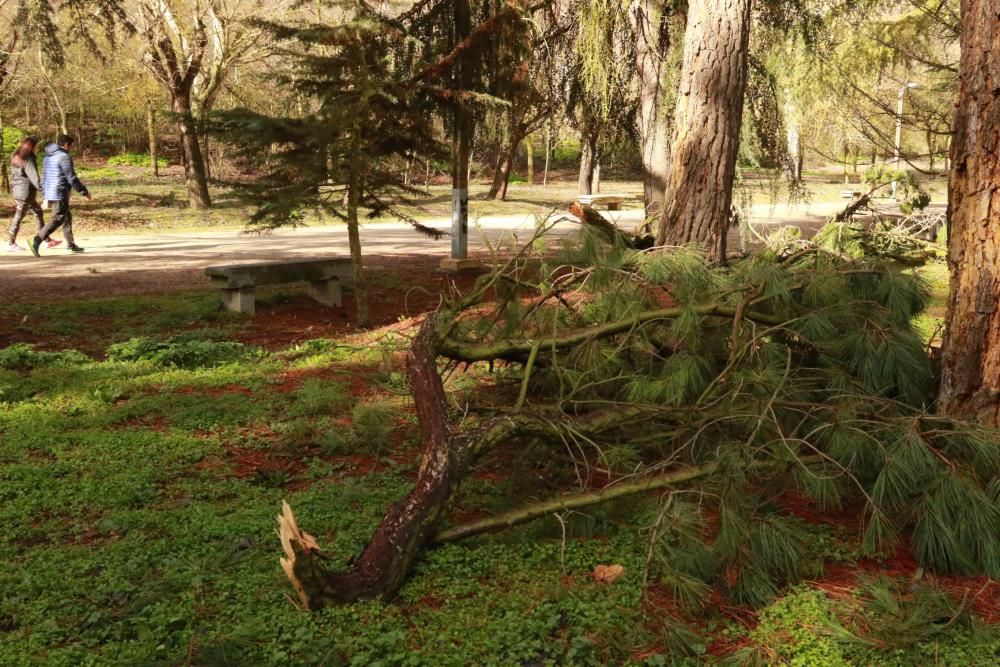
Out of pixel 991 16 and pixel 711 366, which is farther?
pixel 711 366

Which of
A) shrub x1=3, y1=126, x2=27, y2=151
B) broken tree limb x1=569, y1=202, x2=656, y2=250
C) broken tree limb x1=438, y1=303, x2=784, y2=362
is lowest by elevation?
broken tree limb x1=438, y1=303, x2=784, y2=362

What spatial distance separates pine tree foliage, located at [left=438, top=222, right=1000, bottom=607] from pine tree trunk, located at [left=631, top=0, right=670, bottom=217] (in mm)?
4397

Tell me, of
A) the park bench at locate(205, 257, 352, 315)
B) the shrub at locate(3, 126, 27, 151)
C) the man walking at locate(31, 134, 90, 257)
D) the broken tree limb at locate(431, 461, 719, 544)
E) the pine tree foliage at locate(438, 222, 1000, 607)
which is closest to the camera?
the pine tree foliage at locate(438, 222, 1000, 607)

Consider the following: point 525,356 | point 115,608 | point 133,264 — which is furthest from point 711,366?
point 133,264

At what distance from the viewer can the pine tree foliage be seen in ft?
12.0

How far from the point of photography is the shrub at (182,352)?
7480mm

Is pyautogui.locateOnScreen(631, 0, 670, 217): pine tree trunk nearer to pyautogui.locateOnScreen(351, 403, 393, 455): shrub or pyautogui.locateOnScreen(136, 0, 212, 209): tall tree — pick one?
pyautogui.locateOnScreen(351, 403, 393, 455): shrub

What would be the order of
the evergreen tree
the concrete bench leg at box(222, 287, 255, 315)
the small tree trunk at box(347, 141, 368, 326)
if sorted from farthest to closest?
the concrete bench leg at box(222, 287, 255, 315)
the small tree trunk at box(347, 141, 368, 326)
the evergreen tree

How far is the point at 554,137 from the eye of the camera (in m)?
11.4

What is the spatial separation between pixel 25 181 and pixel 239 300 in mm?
6413

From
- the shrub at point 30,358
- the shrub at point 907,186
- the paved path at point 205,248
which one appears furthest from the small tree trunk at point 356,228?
the shrub at point 907,186

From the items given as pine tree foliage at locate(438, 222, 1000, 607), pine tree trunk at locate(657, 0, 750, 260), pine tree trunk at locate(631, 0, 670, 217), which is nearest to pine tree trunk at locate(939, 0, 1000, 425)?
pine tree foliage at locate(438, 222, 1000, 607)

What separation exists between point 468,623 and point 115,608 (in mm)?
1346

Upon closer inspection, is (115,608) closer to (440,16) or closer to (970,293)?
(970,293)
